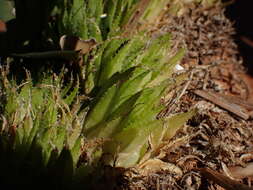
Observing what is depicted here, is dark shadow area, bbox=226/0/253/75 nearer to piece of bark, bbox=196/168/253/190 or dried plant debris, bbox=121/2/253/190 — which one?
dried plant debris, bbox=121/2/253/190

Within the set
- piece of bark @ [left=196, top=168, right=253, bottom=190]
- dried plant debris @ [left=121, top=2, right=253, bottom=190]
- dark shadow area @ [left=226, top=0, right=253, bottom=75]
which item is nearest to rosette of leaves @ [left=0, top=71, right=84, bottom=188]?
dried plant debris @ [left=121, top=2, right=253, bottom=190]

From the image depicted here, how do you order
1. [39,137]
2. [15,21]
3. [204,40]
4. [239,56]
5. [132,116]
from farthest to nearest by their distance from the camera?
[239,56]
[204,40]
[15,21]
[132,116]
[39,137]

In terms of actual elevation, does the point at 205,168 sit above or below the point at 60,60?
below

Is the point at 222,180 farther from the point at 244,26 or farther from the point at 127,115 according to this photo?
the point at 244,26

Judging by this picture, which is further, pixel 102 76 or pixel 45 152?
pixel 102 76

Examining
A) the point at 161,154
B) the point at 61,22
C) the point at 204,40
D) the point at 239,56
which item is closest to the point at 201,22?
the point at 204,40

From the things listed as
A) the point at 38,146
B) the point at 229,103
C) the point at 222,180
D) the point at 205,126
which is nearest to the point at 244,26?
the point at 229,103

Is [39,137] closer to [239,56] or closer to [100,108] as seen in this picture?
[100,108]
